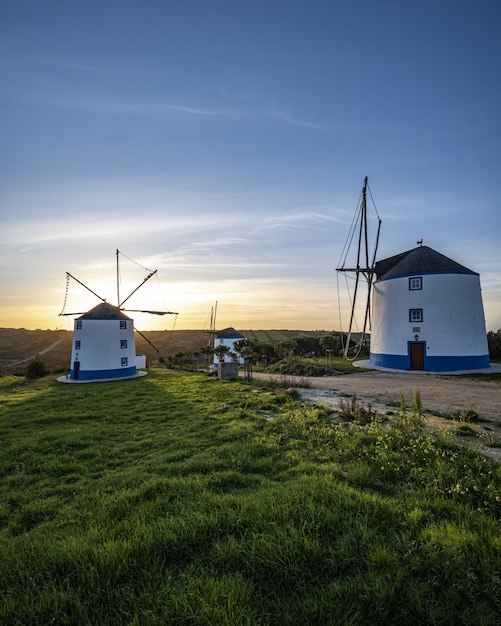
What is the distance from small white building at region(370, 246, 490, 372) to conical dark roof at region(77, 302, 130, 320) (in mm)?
24528

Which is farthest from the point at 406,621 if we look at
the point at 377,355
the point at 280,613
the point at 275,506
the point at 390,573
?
the point at 377,355

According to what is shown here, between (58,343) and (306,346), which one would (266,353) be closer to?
(306,346)

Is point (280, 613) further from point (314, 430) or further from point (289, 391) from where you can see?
point (289, 391)

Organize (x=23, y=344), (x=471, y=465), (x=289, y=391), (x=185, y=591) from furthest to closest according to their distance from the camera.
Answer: (x=23, y=344) → (x=289, y=391) → (x=471, y=465) → (x=185, y=591)

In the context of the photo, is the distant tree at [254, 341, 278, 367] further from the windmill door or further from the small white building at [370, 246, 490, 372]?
the windmill door

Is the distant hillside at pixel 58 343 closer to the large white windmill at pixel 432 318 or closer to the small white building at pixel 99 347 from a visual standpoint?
the small white building at pixel 99 347

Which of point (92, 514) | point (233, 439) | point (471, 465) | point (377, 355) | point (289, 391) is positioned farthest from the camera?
point (377, 355)

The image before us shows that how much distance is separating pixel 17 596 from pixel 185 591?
5.04ft

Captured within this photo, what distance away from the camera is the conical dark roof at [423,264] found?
1019 inches

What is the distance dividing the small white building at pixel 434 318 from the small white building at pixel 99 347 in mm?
23736

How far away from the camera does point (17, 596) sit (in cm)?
303

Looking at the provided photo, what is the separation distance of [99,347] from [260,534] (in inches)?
1201

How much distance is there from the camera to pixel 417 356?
2562cm

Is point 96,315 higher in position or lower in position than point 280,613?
higher
